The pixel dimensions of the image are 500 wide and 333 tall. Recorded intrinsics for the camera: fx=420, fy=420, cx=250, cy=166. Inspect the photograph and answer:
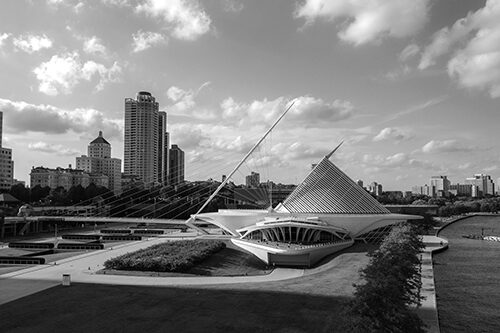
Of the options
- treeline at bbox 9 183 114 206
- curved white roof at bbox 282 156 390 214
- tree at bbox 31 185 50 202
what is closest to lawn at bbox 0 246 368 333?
curved white roof at bbox 282 156 390 214

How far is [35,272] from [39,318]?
16891mm

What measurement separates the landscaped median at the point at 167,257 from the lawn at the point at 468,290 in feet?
81.2

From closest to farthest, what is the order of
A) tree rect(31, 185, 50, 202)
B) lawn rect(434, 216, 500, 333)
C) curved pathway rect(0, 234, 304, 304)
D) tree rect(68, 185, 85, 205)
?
1. lawn rect(434, 216, 500, 333)
2. curved pathway rect(0, 234, 304, 304)
3. tree rect(68, 185, 85, 205)
4. tree rect(31, 185, 50, 202)

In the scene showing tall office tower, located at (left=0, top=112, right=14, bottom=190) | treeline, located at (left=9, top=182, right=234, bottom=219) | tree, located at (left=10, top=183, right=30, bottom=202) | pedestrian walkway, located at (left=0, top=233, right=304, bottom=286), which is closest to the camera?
pedestrian walkway, located at (left=0, top=233, right=304, bottom=286)

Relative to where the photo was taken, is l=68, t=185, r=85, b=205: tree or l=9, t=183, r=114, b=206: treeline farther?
l=68, t=185, r=85, b=205: tree

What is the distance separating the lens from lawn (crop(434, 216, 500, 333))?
2919cm

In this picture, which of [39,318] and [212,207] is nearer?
[39,318]

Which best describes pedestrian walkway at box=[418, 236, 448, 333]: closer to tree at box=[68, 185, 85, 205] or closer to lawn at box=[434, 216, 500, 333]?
lawn at box=[434, 216, 500, 333]

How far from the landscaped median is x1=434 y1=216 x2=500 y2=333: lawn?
81.2ft

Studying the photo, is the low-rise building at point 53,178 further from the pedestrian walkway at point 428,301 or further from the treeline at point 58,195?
the pedestrian walkway at point 428,301

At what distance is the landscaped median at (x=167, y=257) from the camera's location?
42.5 meters

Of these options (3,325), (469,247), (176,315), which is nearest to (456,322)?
(176,315)

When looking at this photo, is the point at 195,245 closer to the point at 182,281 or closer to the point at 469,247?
the point at 182,281

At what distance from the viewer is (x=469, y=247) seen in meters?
70.8
